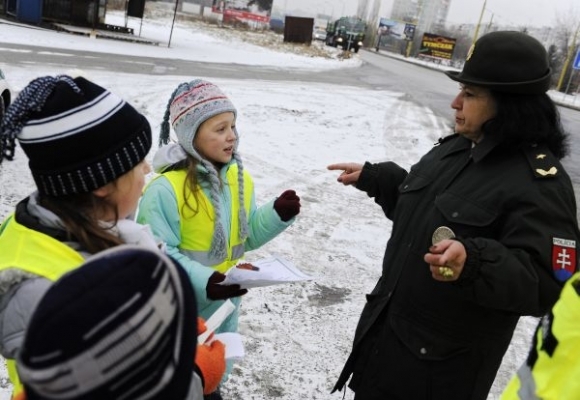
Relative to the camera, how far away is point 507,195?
1741 mm

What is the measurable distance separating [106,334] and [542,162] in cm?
162

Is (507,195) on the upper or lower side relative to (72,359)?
upper

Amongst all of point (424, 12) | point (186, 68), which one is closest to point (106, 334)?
point (186, 68)

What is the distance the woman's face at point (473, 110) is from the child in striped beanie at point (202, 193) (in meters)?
0.81

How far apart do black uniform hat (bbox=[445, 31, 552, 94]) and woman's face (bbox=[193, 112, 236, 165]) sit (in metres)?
1.01

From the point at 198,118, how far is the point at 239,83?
11122mm

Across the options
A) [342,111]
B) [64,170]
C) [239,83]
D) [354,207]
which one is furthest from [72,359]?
[239,83]

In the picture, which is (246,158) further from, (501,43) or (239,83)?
(239,83)

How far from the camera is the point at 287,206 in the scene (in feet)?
7.53

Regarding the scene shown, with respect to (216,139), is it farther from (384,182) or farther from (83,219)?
(83,219)

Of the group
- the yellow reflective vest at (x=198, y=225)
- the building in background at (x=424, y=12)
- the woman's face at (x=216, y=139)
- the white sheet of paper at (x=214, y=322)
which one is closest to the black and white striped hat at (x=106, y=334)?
the white sheet of paper at (x=214, y=322)

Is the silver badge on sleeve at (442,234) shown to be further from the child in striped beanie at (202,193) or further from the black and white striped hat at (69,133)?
the black and white striped hat at (69,133)

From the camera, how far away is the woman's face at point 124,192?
131 centimetres

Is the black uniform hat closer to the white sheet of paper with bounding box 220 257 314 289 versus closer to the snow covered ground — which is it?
the white sheet of paper with bounding box 220 257 314 289
